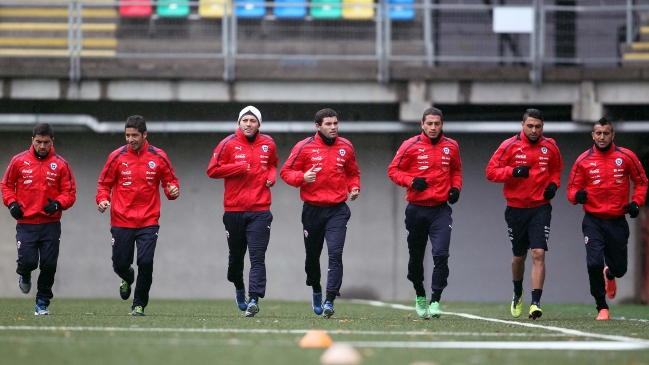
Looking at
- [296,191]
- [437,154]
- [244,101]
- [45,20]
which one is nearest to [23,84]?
[45,20]

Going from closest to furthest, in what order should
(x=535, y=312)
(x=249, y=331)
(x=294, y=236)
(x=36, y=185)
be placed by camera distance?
(x=249, y=331) < (x=535, y=312) < (x=36, y=185) < (x=294, y=236)

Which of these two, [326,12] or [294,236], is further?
[294,236]

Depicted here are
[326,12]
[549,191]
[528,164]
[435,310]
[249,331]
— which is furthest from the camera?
[326,12]

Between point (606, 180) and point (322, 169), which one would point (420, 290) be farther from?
point (606, 180)

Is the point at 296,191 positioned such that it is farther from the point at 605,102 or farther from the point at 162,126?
the point at 605,102

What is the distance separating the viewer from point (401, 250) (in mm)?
18344

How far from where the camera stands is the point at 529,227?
10203mm

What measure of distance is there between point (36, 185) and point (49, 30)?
24.8 ft

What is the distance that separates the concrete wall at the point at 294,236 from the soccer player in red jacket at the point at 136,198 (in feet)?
26.5

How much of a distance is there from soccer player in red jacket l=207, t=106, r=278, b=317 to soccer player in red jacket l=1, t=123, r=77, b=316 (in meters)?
1.52

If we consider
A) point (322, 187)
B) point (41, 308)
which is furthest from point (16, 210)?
point (322, 187)

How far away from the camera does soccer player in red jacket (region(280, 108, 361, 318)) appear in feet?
32.9

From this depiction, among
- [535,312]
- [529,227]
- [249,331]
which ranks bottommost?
[535,312]

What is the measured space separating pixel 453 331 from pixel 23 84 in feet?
34.2
